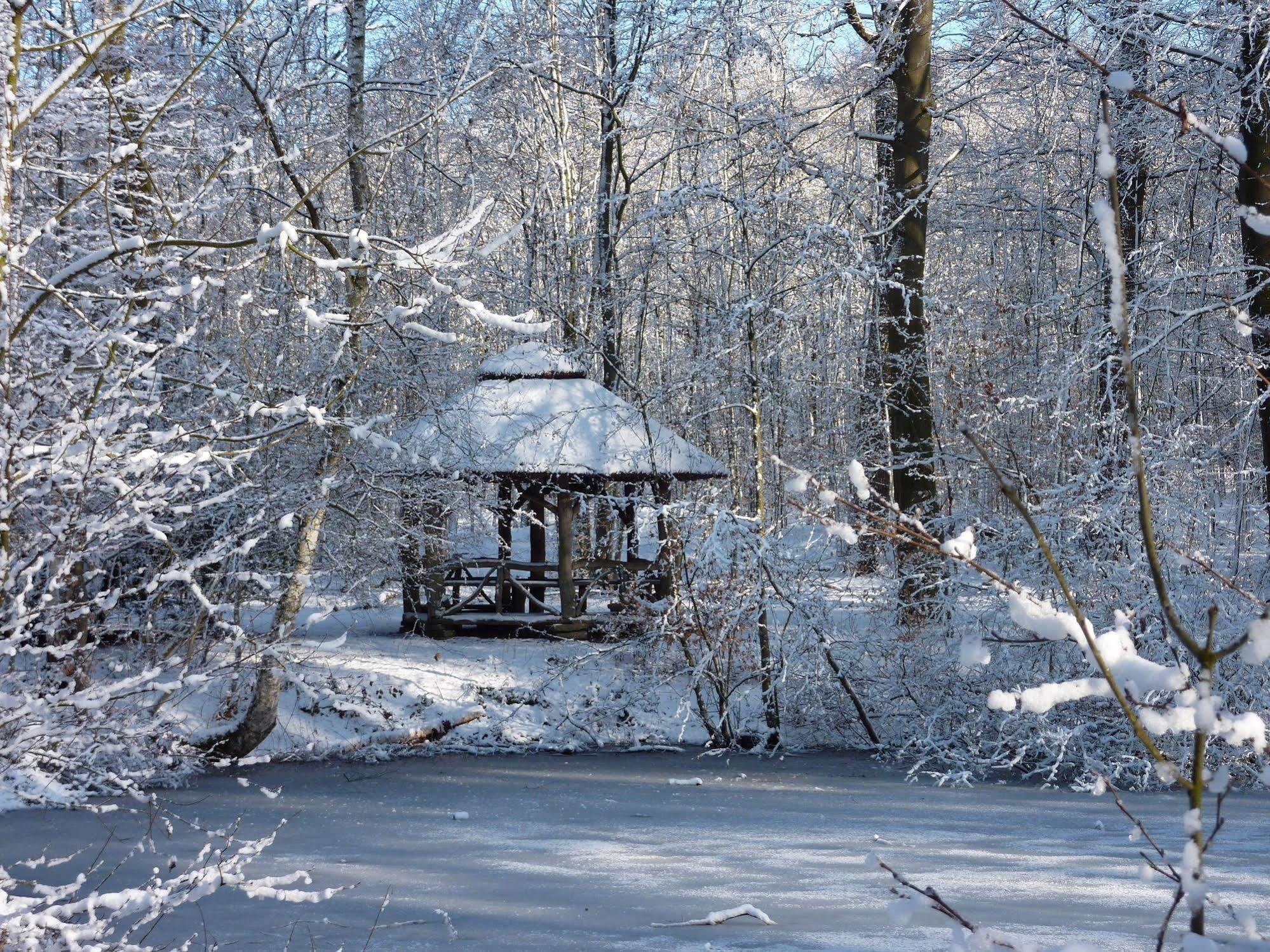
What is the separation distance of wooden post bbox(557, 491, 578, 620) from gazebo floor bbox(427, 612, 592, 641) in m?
0.16

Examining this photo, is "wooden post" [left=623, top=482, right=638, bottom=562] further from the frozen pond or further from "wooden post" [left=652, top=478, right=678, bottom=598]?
the frozen pond

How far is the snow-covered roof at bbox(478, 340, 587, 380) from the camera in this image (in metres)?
14.9

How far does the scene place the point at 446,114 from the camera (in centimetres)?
1966

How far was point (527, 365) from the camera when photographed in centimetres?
1503

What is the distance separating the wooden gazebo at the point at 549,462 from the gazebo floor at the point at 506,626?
16 mm

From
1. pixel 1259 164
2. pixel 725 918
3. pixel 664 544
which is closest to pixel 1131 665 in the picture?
pixel 725 918

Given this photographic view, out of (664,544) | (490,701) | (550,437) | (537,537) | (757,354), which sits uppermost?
(757,354)

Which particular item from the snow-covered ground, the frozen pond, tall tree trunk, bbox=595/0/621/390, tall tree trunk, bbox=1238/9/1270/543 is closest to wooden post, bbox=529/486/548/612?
tall tree trunk, bbox=595/0/621/390

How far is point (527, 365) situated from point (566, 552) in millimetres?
2369

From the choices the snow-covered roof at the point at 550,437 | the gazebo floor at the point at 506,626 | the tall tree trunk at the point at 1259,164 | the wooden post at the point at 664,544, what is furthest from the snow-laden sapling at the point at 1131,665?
the gazebo floor at the point at 506,626

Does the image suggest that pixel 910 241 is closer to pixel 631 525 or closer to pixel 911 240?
pixel 911 240

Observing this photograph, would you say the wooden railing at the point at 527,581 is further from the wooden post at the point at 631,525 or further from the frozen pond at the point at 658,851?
the frozen pond at the point at 658,851

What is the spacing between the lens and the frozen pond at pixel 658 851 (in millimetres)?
6574

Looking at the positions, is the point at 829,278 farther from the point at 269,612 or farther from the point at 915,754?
the point at 269,612
